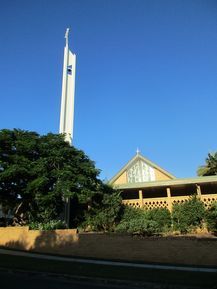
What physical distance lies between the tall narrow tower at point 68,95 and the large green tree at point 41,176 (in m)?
8.30

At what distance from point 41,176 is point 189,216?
9.55 metres

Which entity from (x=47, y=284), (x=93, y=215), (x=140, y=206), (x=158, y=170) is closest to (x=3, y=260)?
(x=47, y=284)

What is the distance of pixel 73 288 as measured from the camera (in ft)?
37.4

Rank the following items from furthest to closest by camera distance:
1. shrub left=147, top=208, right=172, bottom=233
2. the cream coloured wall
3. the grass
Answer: the cream coloured wall < shrub left=147, top=208, right=172, bottom=233 < the grass

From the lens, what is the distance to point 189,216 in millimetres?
24734

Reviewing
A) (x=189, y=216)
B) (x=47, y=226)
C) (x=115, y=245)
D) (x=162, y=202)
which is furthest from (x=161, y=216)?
(x=115, y=245)

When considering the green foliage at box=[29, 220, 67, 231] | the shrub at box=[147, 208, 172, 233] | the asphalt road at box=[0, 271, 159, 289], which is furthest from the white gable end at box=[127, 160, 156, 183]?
the asphalt road at box=[0, 271, 159, 289]

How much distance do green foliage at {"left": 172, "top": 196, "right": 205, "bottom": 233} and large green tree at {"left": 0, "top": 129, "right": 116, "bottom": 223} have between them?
5478mm

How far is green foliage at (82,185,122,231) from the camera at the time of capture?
25.6m

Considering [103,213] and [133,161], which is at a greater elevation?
[133,161]

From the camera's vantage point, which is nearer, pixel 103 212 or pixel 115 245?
pixel 115 245

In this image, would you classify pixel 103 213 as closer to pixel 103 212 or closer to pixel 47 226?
pixel 103 212

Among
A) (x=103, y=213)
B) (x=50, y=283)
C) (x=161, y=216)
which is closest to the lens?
(x=50, y=283)

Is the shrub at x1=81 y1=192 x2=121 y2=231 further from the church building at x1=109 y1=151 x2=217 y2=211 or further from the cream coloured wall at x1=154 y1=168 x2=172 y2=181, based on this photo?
the cream coloured wall at x1=154 y1=168 x2=172 y2=181
